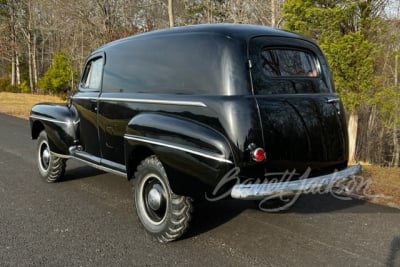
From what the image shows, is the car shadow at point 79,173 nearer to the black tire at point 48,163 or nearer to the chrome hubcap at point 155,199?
the black tire at point 48,163

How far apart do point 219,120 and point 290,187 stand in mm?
867

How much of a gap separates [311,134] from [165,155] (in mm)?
1413

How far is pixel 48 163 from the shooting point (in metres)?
6.48

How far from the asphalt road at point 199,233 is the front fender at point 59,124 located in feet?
2.23

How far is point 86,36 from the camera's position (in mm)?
23594

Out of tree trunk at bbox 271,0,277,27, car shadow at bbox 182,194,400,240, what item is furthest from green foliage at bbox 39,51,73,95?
car shadow at bbox 182,194,400,240

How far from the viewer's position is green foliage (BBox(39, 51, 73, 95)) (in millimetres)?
29031

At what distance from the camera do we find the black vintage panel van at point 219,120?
3496 mm

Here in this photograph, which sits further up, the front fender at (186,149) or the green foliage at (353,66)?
the green foliage at (353,66)

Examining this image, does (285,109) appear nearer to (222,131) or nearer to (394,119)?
(222,131)

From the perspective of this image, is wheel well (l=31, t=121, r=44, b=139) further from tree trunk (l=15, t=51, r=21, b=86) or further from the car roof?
tree trunk (l=15, t=51, r=21, b=86)

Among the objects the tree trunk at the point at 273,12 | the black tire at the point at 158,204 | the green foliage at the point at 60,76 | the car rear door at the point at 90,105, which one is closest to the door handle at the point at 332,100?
the black tire at the point at 158,204

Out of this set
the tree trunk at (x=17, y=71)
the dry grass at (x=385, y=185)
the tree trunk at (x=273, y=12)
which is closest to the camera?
the dry grass at (x=385, y=185)

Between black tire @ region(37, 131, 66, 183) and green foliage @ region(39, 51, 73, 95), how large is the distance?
76.7 feet
